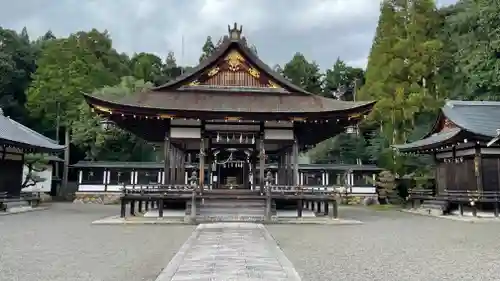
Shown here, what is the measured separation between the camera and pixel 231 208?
15938 millimetres

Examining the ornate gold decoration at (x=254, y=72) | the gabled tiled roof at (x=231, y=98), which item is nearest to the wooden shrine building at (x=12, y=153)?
the gabled tiled roof at (x=231, y=98)

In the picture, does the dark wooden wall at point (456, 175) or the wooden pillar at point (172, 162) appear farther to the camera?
the dark wooden wall at point (456, 175)

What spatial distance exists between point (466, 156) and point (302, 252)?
1534 centimetres

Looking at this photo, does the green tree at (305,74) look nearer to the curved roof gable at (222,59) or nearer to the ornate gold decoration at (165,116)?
the curved roof gable at (222,59)

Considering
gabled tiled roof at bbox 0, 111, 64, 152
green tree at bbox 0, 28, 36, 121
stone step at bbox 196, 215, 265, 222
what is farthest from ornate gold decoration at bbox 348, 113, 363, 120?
green tree at bbox 0, 28, 36, 121

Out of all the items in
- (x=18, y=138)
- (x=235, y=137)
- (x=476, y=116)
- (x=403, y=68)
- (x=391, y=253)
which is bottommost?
(x=391, y=253)

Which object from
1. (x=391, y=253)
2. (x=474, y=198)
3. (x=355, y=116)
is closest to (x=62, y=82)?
(x=355, y=116)

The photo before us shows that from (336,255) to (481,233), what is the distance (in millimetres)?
6925

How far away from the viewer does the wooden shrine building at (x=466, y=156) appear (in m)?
18.7

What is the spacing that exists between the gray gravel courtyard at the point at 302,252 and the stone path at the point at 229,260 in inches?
12.9

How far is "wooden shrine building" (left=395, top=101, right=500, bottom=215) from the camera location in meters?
18.7

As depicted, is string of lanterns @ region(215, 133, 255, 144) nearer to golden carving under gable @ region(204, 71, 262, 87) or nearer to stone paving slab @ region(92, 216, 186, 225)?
golden carving under gable @ region(204, 71, 262, 87)

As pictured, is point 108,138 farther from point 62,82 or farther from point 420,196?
point 420,196

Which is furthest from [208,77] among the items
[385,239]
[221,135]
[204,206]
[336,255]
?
[336,255]
